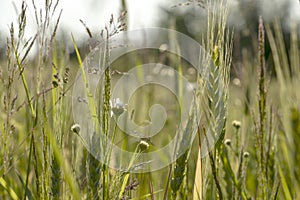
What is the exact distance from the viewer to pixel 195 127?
2.28 ft

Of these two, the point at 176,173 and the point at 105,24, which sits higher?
the point at 105,24

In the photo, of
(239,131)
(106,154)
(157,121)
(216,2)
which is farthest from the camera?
(157,121)

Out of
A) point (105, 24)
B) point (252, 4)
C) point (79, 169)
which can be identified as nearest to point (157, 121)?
point (252, 4)

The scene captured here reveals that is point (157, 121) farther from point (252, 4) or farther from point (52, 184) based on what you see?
point (52, 184)

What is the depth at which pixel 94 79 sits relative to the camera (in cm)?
71

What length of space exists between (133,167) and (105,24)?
20 centimetres

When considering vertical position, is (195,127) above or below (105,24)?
below

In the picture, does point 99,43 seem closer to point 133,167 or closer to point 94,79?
point 94,79

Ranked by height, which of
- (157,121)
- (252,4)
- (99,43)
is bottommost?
(157,121)

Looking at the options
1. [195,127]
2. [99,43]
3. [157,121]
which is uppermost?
[99,43]

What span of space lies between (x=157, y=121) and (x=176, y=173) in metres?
0.78

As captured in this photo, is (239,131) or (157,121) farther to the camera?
(157,121)

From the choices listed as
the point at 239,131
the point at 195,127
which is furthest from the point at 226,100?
the point at 239,131

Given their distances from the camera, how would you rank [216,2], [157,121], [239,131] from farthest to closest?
[157,121] → [239,131] → [216,2]
